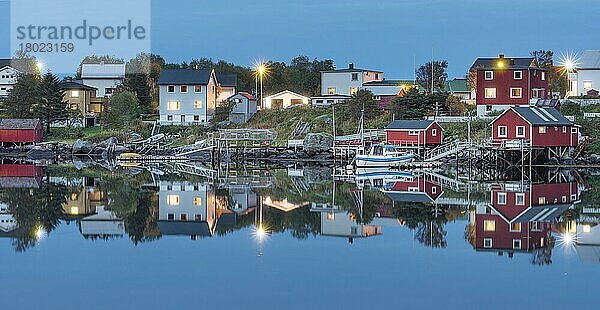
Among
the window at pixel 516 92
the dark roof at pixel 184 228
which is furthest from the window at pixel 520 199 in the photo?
the window at pixel 516 92

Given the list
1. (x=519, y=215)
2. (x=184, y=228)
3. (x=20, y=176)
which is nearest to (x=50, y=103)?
(x=20, y=176)

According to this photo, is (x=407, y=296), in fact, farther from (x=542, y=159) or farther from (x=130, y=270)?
(x=542, y=159)

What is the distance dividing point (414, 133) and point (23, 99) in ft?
111

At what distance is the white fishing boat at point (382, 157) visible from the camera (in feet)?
160

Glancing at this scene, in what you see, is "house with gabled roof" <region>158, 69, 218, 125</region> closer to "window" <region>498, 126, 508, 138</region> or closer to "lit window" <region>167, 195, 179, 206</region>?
"window" <region>498, 126, 508, 138</region>

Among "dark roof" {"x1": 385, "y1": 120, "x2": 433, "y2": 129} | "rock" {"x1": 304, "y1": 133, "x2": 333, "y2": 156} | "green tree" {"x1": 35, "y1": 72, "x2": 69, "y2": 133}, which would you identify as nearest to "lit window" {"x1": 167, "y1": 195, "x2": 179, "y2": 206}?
"dark roof" {"x1": 385, "y1": 120, "x2": 433, "y2": 129}

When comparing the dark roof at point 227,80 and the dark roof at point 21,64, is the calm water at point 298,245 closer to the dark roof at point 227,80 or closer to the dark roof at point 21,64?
the dark roof at point 227,80

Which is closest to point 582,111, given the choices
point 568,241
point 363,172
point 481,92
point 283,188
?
point 481,92

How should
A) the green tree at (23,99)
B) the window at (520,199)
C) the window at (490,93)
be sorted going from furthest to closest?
the green tree at (23,99), the window at (490,93), the window at (520,199)

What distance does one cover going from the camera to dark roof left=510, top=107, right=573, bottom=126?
4909 cm

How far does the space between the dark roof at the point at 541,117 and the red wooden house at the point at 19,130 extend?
34.9 meters

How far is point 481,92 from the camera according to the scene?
59.0 metres

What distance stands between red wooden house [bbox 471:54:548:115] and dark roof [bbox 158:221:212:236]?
37152mm

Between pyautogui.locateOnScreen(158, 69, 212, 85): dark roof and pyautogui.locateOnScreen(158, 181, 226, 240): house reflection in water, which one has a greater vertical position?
pyautogui.locateOnScreen(158, 69, 212, 85): dark roof
